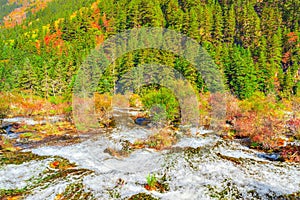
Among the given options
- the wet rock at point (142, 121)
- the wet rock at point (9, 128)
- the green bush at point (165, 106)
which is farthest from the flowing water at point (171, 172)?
the wet rock at point (142, 121)

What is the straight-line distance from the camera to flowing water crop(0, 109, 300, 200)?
Result: 13336 millimetres

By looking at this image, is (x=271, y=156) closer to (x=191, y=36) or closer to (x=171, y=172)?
(x=171, y=172)

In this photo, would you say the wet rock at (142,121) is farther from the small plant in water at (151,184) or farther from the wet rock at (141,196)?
the wet rock at (141,196)

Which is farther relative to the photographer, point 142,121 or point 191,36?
point 191,36

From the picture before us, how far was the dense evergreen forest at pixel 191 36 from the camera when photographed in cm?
4738

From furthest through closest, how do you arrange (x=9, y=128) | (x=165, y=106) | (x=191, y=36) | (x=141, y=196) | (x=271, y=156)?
(x=191, y=36) → (x=9, y=128) → (x=165, y=106) → (x=271, y=156) → (x=141, y=196)

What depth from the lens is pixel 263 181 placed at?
14461 millimetres

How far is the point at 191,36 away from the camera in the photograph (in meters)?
59.2

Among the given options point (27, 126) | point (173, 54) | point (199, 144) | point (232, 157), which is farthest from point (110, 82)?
point (232, 157)

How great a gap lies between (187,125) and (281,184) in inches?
550

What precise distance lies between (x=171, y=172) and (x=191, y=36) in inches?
1875

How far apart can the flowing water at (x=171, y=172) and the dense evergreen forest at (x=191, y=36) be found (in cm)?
2338

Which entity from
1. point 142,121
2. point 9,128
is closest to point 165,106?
point 142,121

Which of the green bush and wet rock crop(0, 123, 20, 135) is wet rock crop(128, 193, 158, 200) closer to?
the green bush
